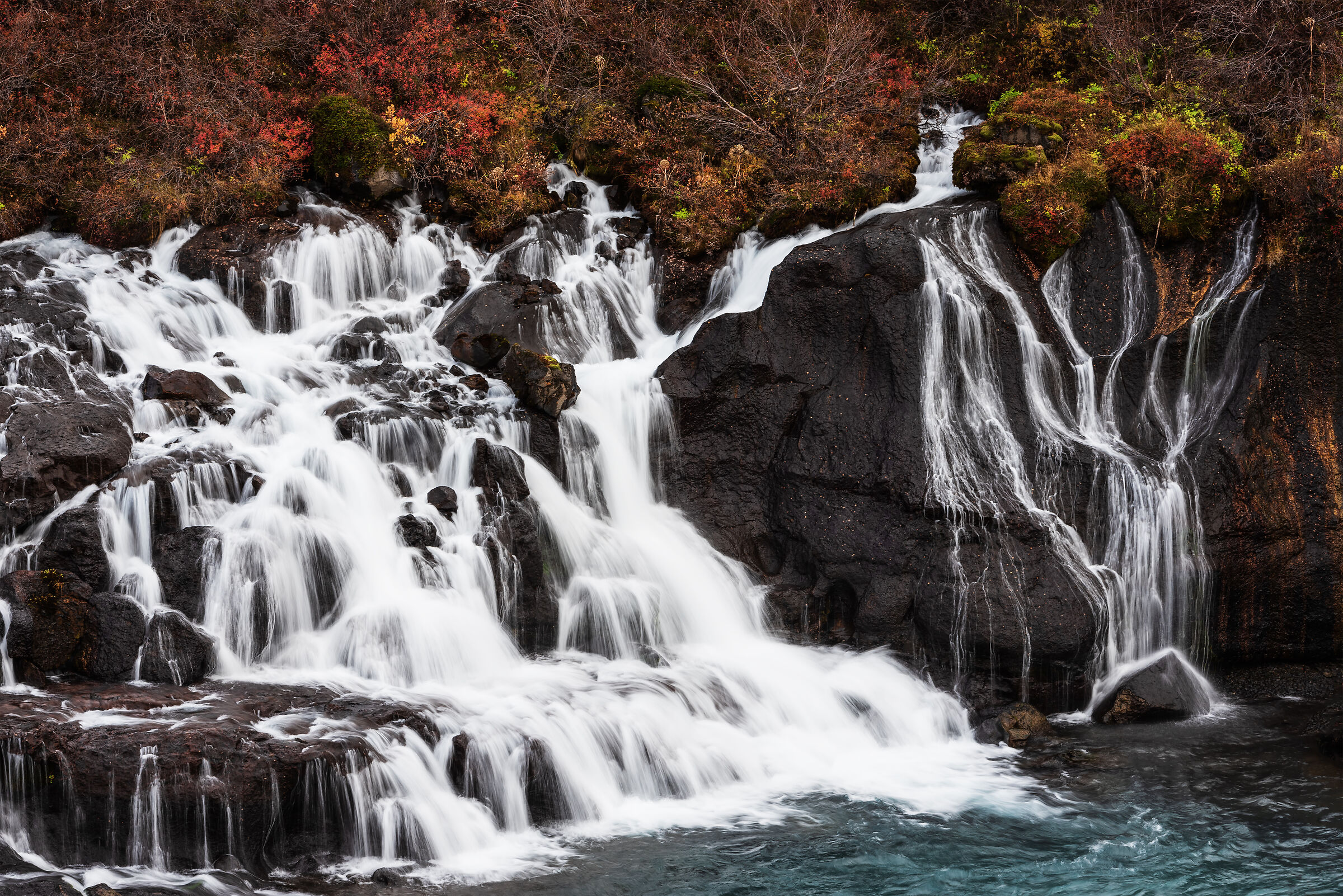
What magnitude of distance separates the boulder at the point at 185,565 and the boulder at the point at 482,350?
4560 mm

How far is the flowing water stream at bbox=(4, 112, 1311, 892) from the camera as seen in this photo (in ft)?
29.5

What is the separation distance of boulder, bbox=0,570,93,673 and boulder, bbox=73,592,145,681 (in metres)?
0.06

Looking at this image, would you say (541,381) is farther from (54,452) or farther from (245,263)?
(245,263)

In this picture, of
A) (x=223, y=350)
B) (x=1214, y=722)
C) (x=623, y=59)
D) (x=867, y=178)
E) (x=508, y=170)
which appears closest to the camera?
(x=1214, y=722)

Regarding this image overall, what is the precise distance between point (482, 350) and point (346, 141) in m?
5.77

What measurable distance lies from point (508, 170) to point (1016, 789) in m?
12.5

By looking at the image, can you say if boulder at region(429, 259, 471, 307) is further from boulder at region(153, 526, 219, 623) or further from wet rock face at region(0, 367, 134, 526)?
boulder at region(153, 526, 219, 623)

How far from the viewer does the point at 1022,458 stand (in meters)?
12.7

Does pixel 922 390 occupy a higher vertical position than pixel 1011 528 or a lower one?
Result: higher

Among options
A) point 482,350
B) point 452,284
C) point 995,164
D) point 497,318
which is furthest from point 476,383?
point 995,164

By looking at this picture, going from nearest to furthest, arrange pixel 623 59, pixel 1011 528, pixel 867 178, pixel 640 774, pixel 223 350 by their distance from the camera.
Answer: pixel 640 774 < pixel 1011 528 < pixel 223 350 < pixel 867 178 < pixel 623 59

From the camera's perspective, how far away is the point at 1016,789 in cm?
975

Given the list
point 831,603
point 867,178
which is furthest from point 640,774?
point 867,178

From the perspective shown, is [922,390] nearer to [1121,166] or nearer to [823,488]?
[823,488]
